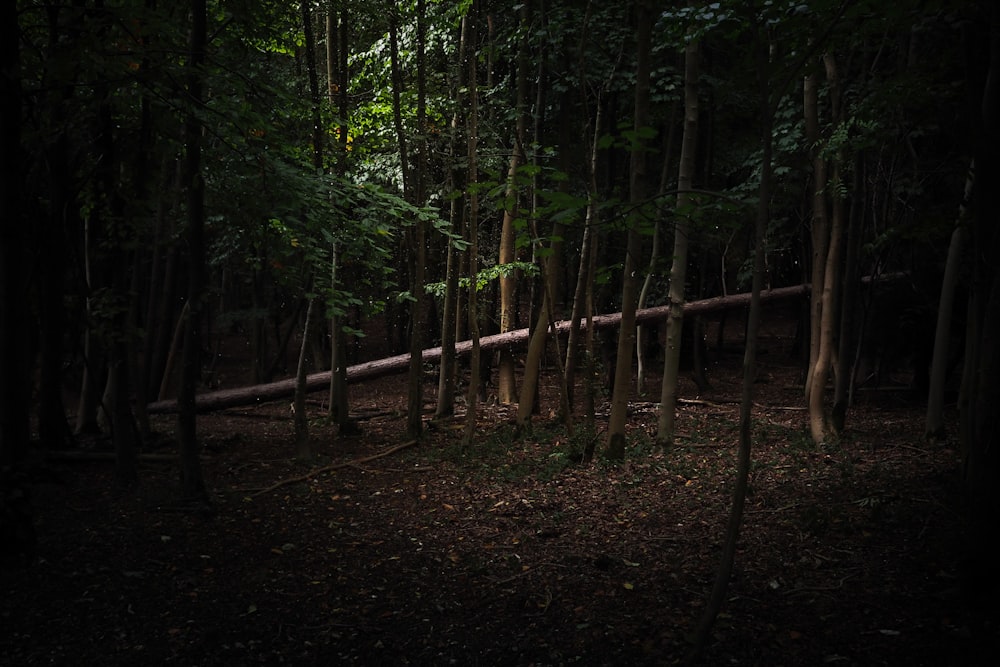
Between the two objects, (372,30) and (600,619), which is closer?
(600,619)

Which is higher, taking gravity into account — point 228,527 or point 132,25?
point 132,25

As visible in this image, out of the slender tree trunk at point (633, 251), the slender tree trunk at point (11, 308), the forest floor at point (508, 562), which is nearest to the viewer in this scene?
the forest floor at point (508, 562)

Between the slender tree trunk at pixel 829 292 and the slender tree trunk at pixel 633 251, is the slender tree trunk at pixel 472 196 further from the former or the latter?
the slender tree trunk at pixel 829 292

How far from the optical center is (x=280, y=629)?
4629mm

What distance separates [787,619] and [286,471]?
6.49m

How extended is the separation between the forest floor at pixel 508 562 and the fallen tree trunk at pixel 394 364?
405 cm

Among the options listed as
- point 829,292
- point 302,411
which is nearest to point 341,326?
point 302,411

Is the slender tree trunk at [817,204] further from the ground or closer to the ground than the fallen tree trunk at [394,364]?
further from the ground

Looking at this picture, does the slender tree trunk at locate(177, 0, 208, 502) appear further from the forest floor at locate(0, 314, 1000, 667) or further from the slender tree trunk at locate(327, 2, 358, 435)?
the slender tree trunk at locate(327, 2, 358, 435)

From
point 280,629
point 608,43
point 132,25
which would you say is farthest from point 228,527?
point 608,43

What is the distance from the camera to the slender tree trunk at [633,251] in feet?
22.9

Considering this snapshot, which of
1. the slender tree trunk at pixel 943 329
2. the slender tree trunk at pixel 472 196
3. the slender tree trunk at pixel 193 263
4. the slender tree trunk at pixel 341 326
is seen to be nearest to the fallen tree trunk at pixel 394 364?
the slender tree trunk at pixel 341 326

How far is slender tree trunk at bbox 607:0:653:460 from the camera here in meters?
6.97

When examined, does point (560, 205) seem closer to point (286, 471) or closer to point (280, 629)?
point (280, 629)
